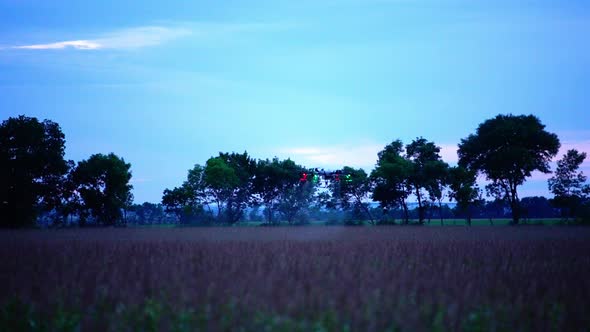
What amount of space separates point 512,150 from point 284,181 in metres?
27.0

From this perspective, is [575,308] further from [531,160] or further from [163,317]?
[531,160]

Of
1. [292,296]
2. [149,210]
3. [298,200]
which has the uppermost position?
[149,210]

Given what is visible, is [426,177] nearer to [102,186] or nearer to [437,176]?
[437,176]

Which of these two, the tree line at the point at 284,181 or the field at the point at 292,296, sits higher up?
the tree line at the point at 284,181

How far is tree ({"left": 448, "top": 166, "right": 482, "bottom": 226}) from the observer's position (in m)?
53.9

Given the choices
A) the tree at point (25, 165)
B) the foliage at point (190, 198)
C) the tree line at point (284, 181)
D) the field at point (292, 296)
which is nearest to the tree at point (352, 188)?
the tree line at point (284, 181)

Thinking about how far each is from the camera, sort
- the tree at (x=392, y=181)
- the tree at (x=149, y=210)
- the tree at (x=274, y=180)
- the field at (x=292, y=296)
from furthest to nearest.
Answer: the tree at (x=149, y=210) → the tree at (x=274, y=180) → the tree at (x=392, y=181) → the field at (x=292, y=296)

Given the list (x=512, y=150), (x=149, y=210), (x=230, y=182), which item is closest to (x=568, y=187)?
(x=512, y=150)

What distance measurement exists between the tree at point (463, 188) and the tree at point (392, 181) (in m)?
4.96

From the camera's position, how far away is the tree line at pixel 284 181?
48.9 m

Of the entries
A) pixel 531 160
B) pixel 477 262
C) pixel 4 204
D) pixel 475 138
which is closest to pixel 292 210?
pixel 475 138

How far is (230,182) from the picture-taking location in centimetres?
6469

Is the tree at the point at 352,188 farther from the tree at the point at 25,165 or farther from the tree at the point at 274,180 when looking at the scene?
the tree at the point at 25,165

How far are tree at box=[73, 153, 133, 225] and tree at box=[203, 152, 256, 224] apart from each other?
11339 mm
